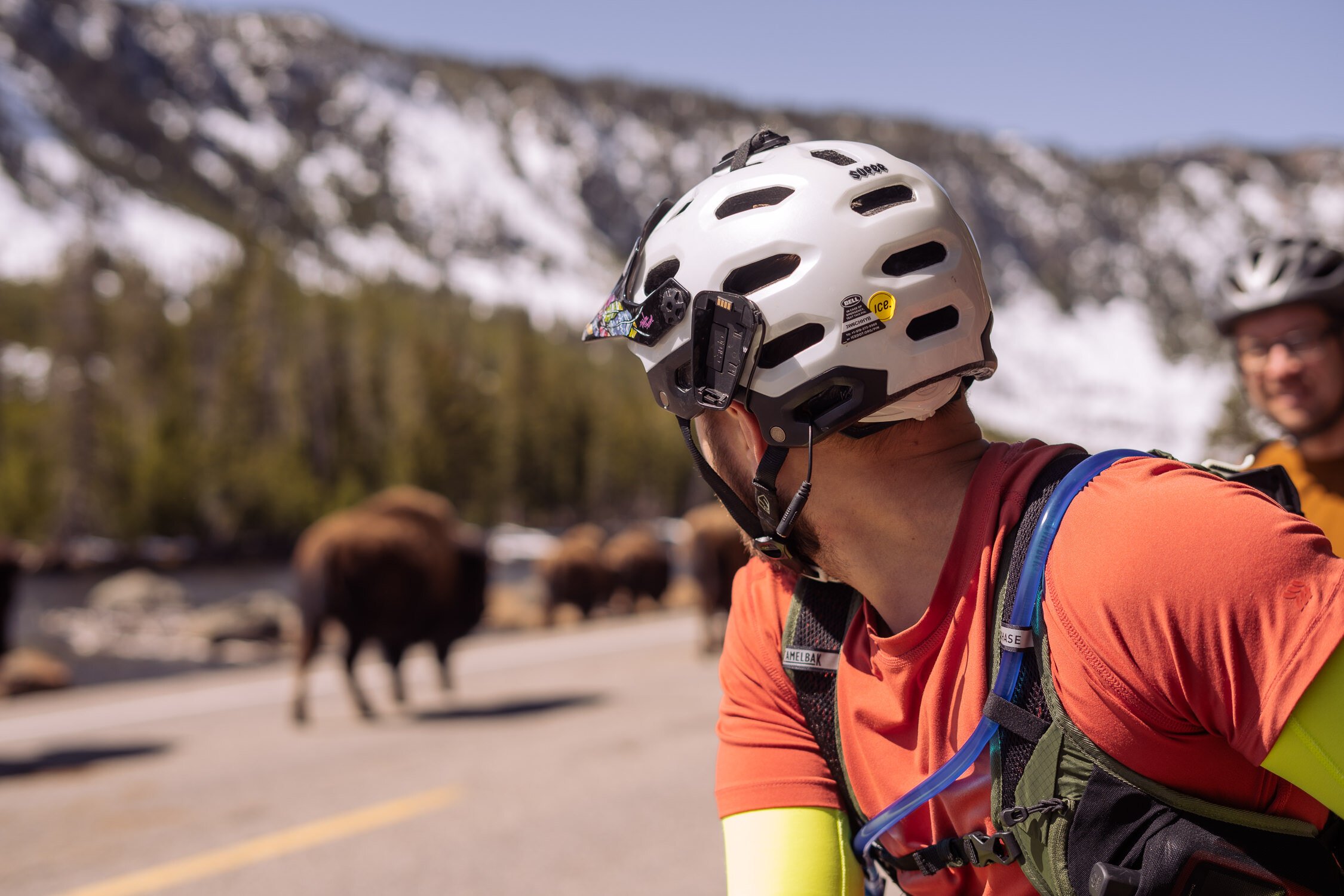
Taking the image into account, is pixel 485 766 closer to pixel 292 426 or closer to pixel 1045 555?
pixel 1045 555

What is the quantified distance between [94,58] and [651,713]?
229 metres

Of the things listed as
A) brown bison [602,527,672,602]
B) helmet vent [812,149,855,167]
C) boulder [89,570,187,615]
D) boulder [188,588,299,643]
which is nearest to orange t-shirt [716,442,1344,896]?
helmet vent [812,149,855,167]

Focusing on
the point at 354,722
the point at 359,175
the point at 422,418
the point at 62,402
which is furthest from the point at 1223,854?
the point at 359,175

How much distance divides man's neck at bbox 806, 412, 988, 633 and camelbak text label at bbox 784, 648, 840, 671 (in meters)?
0.11

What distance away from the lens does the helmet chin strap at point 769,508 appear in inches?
64.1

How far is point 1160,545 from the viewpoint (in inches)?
49.1

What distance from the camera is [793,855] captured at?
1613 millimetres

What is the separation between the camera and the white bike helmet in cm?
160

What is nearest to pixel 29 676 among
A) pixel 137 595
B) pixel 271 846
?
pixel 271 846

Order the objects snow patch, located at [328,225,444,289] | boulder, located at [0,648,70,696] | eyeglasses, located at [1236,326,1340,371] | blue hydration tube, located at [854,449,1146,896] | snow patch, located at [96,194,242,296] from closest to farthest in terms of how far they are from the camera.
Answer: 1. blue hydration tube, located at [854,449,1146,896]
2. eyeglasses, located at [1236,326,1340,371]
3. boulder, located at [0,648,70,696]
4. snow patch, located at [96,194,242,296]
5. snow patch, located at [328,225,444,289]

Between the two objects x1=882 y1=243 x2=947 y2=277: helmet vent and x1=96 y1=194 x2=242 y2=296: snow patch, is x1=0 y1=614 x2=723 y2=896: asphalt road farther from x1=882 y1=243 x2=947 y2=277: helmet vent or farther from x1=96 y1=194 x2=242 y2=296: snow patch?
x1=96 y1=194 x2=242 y2=296: snow patch

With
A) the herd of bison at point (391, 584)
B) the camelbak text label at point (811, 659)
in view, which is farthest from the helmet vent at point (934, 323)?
the herd of bison at point (391, 584)

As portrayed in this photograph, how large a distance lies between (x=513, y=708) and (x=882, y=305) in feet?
29.2

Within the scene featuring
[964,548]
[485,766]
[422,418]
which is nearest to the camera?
[964,548]
